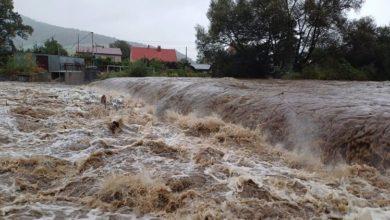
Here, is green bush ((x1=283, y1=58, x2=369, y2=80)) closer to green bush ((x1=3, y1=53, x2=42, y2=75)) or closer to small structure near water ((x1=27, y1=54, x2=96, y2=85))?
small structure near water ((x1=27, y1=54, x2=96, y2=85))

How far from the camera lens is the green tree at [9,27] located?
4328 centimetres

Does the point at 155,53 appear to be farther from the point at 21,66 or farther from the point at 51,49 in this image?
the point at 21,66

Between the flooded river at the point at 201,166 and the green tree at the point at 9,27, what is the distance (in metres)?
36.8

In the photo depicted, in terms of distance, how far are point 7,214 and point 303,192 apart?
131 inches

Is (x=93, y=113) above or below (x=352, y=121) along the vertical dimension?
below

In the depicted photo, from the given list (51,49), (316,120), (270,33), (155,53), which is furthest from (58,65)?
(316,120)

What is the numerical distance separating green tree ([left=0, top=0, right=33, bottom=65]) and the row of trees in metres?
22.2

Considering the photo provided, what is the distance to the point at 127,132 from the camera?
8867 millimetres

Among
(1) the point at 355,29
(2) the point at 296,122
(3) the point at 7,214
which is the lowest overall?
(3) the point at 7,214

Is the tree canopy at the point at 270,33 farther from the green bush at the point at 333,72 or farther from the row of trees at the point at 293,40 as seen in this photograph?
the green bush at the point at 333,72

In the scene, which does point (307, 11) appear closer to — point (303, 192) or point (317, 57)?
point (317, 57)

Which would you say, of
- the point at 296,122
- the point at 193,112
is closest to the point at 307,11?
the point at 193,112

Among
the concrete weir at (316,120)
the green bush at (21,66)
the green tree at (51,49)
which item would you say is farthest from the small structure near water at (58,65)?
the concrete weir at (316,120)

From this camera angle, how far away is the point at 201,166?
20.6 feet
